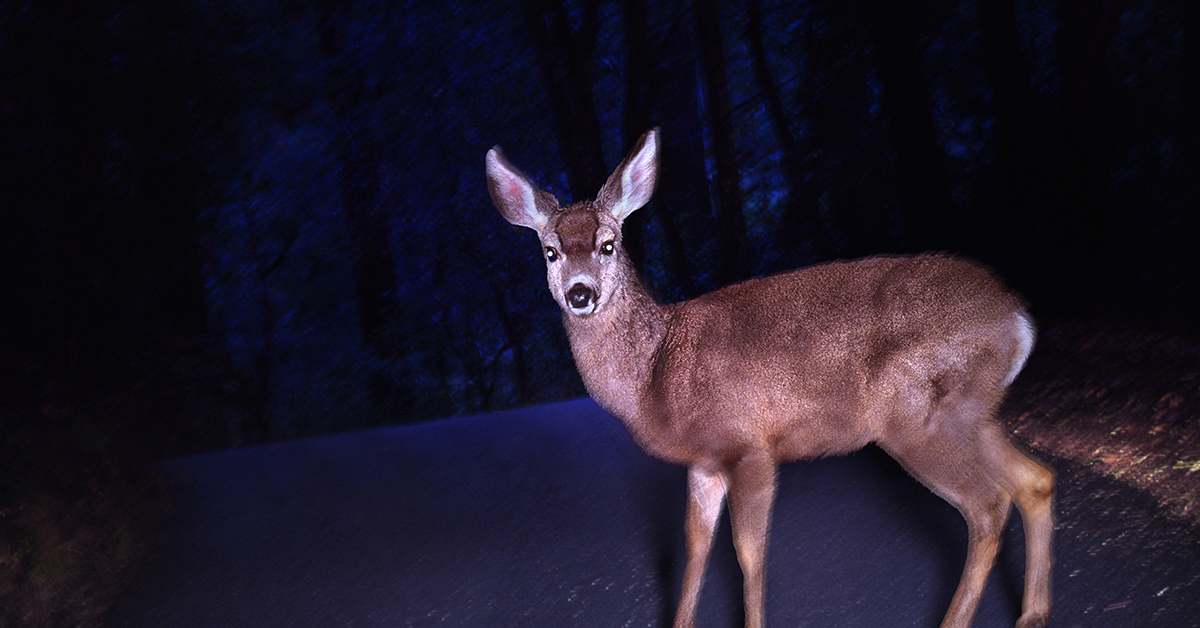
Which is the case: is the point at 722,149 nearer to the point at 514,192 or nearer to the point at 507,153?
the point at 507,153

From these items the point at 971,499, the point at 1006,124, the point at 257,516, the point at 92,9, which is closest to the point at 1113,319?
the point at 1006,124

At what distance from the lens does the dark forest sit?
4602 mm

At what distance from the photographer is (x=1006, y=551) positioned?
8.22 ft

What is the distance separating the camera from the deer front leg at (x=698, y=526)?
224cm

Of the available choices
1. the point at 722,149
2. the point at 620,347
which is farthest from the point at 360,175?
the point at 620,347

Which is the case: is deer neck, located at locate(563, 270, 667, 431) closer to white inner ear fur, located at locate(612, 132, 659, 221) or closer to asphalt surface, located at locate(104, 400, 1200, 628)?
white inner ear fur, located at locate(612, 132, 659, 221)

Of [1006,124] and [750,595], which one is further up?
[1006,124]

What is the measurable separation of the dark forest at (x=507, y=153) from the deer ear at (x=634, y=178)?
245 centimetres

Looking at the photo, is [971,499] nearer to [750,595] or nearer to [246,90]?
[750,595]

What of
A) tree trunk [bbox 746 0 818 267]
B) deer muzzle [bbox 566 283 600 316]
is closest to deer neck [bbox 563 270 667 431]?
deer muzzle [bbox 566 283 600 316]

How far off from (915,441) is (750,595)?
0.58 m

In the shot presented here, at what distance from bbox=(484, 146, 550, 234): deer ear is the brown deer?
0.18m

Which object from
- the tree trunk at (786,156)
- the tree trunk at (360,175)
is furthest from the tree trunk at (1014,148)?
the tree trunk at (360,175)

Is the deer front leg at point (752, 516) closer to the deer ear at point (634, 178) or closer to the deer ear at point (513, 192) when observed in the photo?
the deer ear at point (634, 178)
